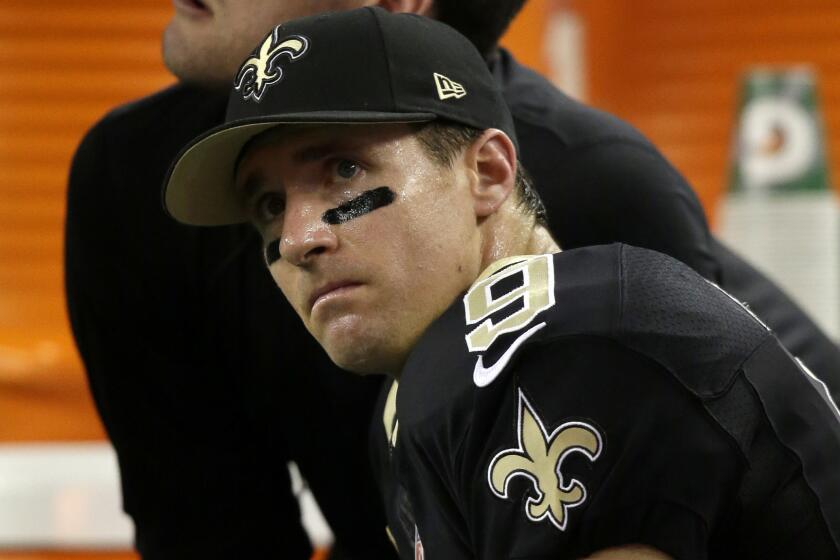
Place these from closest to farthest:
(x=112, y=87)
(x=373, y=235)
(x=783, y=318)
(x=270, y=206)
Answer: (x=373, y=235), (x=270, y=206), (x=783, y=318), (x=112, y=87)

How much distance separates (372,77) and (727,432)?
0.60 metres

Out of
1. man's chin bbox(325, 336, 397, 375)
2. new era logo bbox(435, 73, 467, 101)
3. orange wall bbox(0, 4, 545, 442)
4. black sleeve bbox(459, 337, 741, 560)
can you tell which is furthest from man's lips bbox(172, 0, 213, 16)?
orange wall bbox(0, 4, 545, 442)

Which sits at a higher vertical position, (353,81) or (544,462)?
(353,81)

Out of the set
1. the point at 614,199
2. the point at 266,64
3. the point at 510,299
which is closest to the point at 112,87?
the point at 614,199

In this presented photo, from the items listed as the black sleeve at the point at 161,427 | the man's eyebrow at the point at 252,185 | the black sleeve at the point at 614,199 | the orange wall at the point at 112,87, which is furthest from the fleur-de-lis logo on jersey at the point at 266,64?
the orange wall at the point at 112,87

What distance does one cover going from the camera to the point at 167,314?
8.68 feet

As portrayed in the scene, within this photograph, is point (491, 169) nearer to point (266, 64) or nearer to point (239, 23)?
point (266, 64)

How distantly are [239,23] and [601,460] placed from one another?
1088mm

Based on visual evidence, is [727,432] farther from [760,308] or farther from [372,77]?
[760,308]

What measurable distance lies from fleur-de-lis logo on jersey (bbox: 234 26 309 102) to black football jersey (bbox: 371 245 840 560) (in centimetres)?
42

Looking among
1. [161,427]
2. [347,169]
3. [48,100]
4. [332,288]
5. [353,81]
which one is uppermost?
[353,81]

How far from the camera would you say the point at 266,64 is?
171cm

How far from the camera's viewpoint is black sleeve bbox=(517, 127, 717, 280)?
2156 mm

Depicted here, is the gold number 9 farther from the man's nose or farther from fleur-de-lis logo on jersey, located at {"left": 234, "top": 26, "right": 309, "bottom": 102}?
fleur-de-lis logo on jersey, located at {"left": 234, "top": 26, "right": 309, "bottom": 102}
